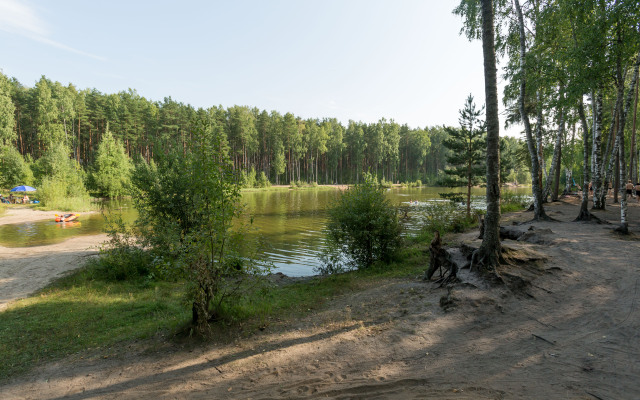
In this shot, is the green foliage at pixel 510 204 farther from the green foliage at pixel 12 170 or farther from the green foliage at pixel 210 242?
the green foliage at pixel 12 170

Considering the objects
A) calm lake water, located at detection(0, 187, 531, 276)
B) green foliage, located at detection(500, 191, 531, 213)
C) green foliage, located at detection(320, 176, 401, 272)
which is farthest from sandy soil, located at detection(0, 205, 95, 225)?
green foliage, located at detection(500, 191, 531, 213)

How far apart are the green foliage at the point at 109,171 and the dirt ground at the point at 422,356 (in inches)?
→ 1729

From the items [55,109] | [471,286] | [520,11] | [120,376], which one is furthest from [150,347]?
[55,109]

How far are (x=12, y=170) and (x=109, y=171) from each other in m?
12.6

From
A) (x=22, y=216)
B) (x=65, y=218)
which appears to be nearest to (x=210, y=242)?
(x=65, y=218)

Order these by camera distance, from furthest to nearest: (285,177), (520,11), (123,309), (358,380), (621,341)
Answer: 1. (285,177)
2. (520,11)
3. (123,309)
4. (621,341)
5. (358,380)

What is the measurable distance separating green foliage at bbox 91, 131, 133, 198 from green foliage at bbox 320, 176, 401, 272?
132 ft

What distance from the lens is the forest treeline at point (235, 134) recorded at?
173ft

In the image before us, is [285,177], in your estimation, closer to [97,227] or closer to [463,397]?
[97,227]

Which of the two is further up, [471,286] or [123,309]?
[471,286]

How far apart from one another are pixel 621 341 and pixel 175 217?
1318cm

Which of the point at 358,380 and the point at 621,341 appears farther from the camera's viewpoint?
the point at 621,341

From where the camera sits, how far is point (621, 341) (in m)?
4.52

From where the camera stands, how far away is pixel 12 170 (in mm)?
41250
